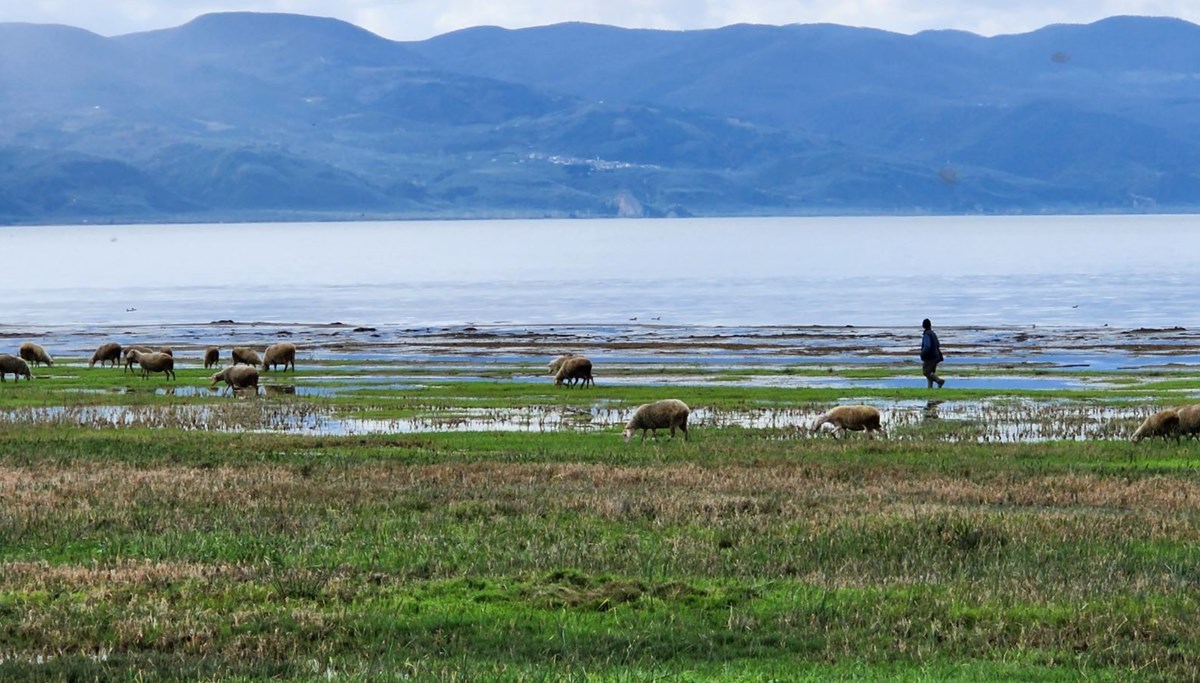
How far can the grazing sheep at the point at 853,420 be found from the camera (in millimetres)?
33531

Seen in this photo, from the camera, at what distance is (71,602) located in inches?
597

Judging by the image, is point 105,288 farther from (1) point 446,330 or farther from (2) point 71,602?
(2) point 71,602

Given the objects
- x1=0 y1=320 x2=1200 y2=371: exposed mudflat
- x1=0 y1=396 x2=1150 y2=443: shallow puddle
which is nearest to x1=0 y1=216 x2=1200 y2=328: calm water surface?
x1=0 y1=320 x2=1200 y2=371: exposed mudflat

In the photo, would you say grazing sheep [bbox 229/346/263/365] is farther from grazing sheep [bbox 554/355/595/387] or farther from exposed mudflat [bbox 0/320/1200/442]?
grazing sheep [bbox 554/355/595/387]

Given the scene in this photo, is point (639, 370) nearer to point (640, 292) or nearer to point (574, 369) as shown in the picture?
point (574, 369)

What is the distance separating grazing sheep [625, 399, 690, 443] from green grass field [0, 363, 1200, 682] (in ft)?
1.71

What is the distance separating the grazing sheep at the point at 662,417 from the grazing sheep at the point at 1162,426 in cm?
896

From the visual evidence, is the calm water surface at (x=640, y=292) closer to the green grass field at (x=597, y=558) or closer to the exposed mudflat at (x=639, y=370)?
the exposed mudflat at (x=639, y=370)

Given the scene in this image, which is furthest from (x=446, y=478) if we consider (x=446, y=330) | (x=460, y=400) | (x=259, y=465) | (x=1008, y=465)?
(x=446, y=330)

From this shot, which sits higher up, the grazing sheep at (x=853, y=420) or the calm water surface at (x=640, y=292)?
the calm water surface at (x=640, y=292)

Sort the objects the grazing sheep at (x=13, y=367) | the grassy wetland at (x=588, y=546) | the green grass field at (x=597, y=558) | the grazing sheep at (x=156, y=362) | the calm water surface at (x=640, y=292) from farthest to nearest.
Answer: the calm water surface at (x=640, y=292) → the grazing sheep at (x=156, y=362) → the grazing sheep at (x=13, y=367) → the grassy wetland at (x=588, y=546) → the green grass field at (x=597, y=558)

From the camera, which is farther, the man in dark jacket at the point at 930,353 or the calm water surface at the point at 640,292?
the calm water surface at the point at 640,292

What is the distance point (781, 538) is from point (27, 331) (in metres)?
77.7

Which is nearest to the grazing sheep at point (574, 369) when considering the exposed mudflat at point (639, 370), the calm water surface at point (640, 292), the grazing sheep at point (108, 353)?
the exposed mudflat at point (639, 370)
